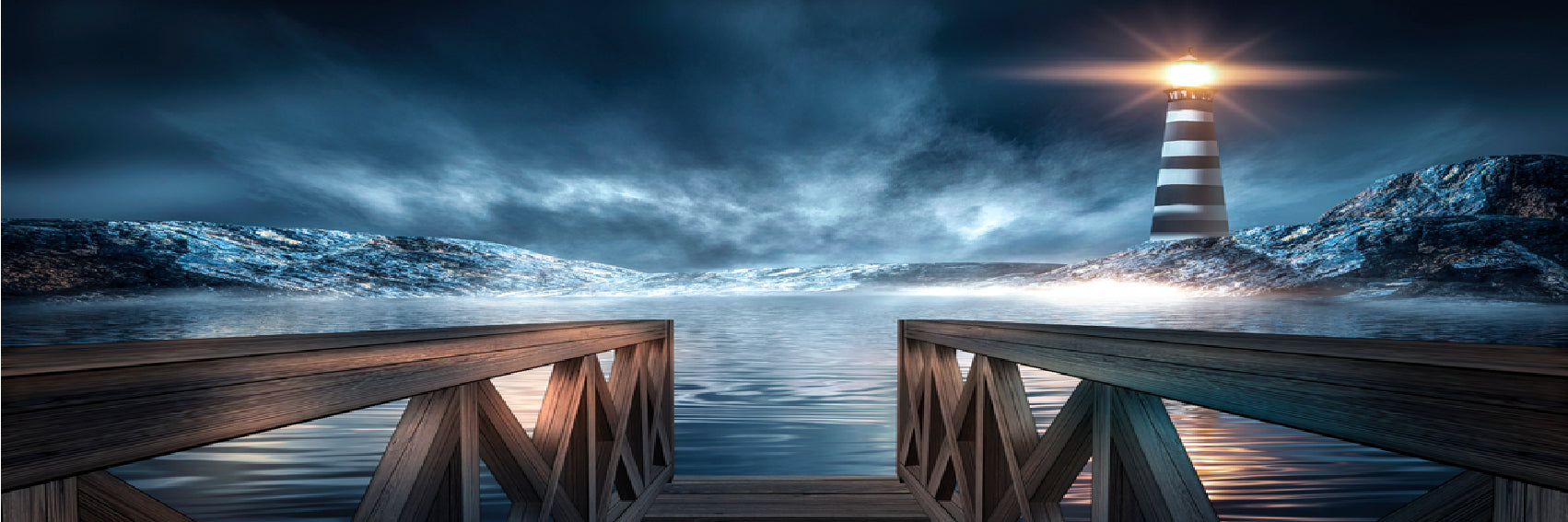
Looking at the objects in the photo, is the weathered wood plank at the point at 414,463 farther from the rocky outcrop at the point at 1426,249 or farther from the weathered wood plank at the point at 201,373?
the rocky outcrop at the point at 1426,249

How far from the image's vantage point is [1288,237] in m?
54.1

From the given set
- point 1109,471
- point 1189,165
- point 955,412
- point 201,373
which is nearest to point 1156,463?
point 1109,471

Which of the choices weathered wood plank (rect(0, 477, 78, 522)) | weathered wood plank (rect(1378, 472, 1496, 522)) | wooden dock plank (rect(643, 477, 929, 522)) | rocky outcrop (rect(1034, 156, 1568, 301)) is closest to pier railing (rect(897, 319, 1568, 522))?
weathered wood plank (rect(1378, 472, 1496, 522))

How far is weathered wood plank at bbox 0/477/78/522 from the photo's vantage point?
0.72m

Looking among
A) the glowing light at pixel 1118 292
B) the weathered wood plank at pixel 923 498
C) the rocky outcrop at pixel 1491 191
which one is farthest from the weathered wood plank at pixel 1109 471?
the rocky outcrop at pixel 1491 191

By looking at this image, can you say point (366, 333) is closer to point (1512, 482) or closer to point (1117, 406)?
point (1117, 406)

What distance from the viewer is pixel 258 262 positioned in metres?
83.1

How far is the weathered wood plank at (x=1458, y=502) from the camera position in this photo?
2.63ft

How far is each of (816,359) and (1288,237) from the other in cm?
5018

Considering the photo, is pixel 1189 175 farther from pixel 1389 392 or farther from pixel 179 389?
pixel 179 389

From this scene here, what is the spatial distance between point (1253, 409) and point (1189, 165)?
1398 inches

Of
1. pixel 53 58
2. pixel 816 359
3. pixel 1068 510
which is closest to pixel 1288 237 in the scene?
pixel 816 359

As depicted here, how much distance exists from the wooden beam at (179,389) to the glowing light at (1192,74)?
3568 centimetres

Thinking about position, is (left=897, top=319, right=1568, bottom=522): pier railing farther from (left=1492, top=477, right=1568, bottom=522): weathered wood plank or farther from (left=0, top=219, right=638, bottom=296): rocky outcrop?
(left=0, top=219, right=638, bottom=296): rocky outcrop
